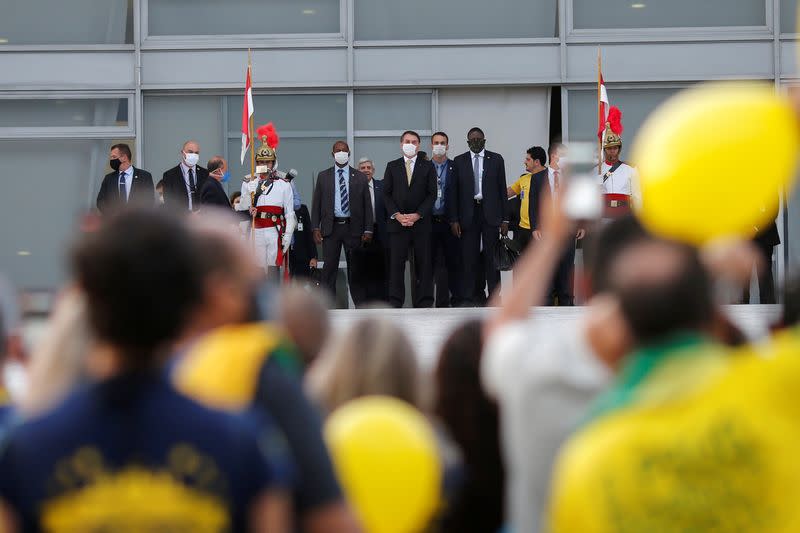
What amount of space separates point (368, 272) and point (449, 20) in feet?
14.8

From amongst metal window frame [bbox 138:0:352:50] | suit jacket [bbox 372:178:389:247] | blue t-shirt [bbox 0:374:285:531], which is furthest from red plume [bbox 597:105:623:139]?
blue t-shirt [bbox 0:374:285:531]

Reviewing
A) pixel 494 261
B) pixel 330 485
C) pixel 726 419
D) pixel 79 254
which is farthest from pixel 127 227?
pixel 494 261

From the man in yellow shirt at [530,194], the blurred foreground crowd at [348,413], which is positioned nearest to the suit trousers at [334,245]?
the man in yellow shirt at [530,194]

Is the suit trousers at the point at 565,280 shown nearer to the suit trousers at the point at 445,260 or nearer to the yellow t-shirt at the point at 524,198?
the yellow t-shirt at the point at 524,198

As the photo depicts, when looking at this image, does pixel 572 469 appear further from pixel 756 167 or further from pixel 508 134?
pixel 508 134

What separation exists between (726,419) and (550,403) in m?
0.62

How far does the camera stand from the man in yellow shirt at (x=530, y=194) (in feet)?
47.6

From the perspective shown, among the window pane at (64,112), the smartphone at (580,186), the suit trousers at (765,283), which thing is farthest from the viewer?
the window pane at (64,112)

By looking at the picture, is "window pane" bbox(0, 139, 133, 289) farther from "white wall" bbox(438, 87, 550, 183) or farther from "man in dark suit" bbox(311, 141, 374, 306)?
"man in dark suit" bbox(311, 141, 374, 306)

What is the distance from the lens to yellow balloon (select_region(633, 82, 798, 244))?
2.63 m

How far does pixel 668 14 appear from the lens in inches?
720

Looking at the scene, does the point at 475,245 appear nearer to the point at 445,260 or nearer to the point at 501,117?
the point at 445,260

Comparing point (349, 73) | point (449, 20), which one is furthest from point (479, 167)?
point (449, 20)

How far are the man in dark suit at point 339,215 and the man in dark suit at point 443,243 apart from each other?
2.27ft
